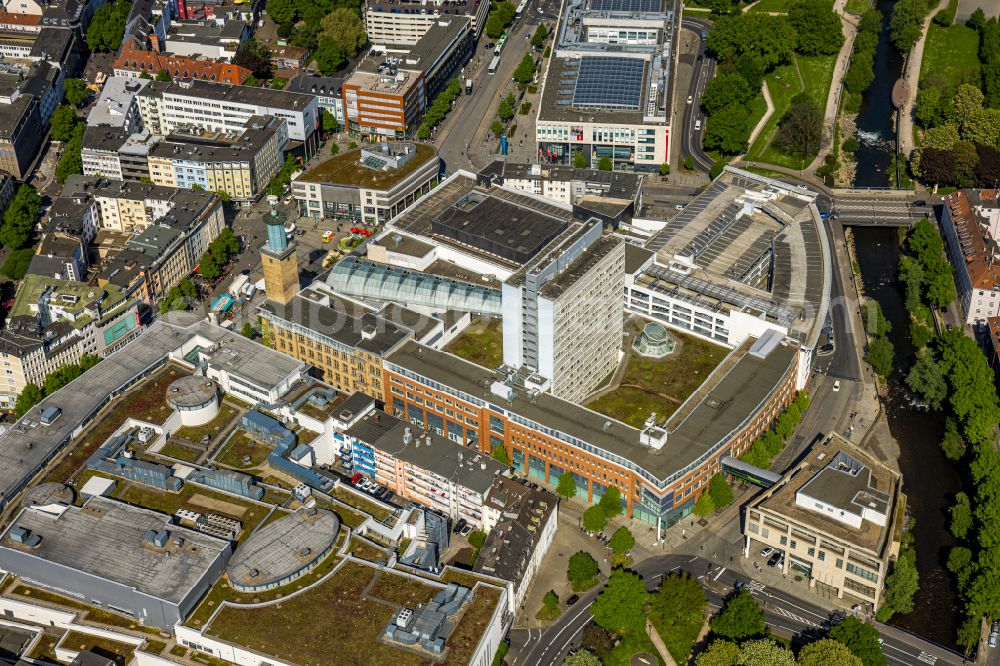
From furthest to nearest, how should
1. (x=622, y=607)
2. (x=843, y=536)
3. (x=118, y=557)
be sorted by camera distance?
1. (x=843, y=536)
2. (x=622, y=607)
3. (x=118, y=557)

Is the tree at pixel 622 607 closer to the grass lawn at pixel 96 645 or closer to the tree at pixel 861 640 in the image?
the tree at pixel 861 640

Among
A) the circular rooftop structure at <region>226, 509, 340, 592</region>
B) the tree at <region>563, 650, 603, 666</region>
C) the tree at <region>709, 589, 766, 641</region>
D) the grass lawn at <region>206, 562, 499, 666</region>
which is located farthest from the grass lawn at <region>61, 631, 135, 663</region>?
the tree at <region>709, 589, 766, 641</region>

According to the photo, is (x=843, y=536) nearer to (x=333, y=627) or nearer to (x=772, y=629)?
(x=772, y=629)

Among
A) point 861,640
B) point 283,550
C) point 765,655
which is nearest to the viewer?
point 765,655

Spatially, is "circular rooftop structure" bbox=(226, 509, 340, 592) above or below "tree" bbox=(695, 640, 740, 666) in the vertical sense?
above

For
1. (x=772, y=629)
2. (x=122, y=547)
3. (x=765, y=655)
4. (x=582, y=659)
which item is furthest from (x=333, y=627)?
(x=772, y=629)

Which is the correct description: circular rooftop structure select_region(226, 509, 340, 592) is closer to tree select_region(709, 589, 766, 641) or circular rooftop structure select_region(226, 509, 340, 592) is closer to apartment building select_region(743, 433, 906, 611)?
tree select_region(709, 589, 766, 641)
